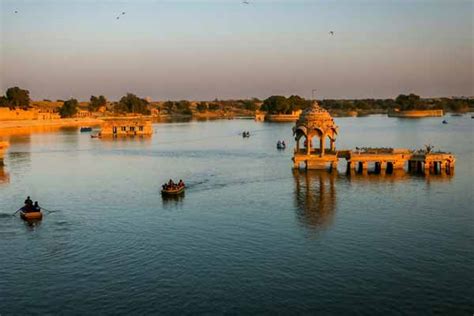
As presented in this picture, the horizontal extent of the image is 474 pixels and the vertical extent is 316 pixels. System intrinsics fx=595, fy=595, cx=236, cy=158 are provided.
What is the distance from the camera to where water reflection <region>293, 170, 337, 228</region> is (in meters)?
44.7

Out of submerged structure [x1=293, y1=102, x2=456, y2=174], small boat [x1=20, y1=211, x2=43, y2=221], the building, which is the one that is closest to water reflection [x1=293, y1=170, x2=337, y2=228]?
submerged structure [x1=293, y1=102, x2=456, y2=174]

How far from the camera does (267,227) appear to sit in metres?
42.1

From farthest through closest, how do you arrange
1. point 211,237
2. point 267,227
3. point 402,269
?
1. point 267,227
2. point 211,237
3. point 402,269

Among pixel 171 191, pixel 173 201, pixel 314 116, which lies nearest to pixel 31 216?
pixel 173 201

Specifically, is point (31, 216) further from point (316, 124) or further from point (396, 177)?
point (396, 177)

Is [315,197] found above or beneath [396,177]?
beneath

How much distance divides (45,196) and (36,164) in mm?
29128

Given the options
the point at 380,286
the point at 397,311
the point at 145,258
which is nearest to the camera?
the point at 397,311

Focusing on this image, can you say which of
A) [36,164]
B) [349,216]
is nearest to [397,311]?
[349,216]

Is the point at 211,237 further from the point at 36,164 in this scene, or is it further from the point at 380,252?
the point at 36,164

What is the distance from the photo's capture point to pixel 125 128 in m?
154

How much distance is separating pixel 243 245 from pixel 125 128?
120746mm

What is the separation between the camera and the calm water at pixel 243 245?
28250mm

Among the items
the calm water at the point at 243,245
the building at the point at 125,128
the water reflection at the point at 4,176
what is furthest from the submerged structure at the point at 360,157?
the building at the point at 125,128
